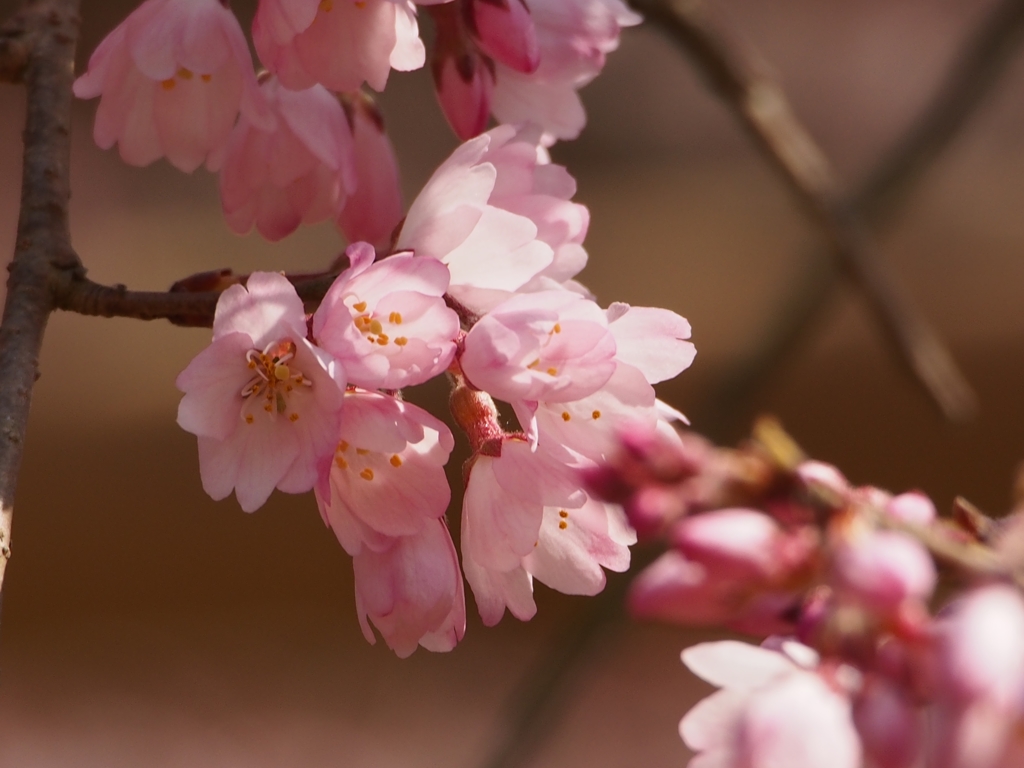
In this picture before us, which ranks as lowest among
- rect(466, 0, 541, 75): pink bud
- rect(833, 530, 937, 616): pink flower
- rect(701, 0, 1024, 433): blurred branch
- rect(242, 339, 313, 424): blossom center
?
rect(701, 0, 1024, 433): blurred branch

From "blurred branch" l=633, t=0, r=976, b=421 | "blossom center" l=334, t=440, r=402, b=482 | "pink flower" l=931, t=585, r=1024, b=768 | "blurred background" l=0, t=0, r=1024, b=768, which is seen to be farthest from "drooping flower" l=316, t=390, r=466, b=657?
"blurred background" l=0, t=0, r=1024, b=768

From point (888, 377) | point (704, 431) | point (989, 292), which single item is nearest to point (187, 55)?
point (704, 431)

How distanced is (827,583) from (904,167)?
35.5 inches

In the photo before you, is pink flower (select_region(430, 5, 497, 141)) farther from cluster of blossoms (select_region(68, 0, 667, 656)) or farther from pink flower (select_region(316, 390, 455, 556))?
pink flower (select_region(316, 390, 455, 556))

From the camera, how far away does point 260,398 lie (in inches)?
17.1

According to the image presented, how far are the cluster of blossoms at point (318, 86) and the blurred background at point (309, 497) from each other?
1.47 meters

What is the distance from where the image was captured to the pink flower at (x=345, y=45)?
48 cm

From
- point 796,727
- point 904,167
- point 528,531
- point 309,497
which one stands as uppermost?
point 796,727

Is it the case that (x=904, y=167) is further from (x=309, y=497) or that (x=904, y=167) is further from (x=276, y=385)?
(x=309, y=497)

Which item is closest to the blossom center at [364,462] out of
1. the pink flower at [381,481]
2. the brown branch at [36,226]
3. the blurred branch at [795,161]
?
the pink flower at [381,481]

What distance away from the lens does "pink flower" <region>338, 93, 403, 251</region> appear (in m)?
0.56

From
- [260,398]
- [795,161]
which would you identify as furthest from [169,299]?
[795,161]

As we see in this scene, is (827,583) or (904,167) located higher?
(827,583)

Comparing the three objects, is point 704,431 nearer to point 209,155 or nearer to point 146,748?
point 209,155
